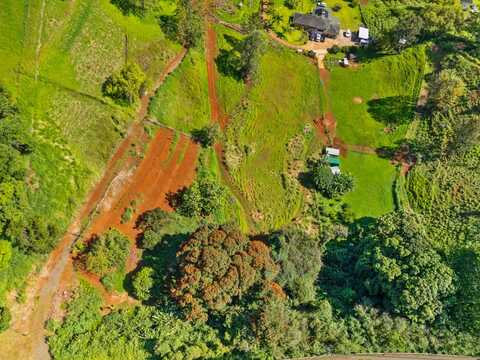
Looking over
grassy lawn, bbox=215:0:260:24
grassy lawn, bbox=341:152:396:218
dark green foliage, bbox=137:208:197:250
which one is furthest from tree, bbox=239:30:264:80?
dark green foliage, bbox=137:208:197:250

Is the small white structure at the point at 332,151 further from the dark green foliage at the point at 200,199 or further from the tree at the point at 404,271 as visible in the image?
the dark green foliage at the point at 200,199

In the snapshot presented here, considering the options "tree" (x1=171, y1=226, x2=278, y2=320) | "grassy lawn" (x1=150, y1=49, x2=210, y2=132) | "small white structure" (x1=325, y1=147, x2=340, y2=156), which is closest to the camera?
"tree" (x1=171, y1=226, x2=278, y2=320)

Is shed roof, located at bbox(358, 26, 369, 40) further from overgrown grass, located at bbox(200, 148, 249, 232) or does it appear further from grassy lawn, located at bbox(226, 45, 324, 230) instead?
overgrown grass, located at bbox(200, 148, 249, 232)

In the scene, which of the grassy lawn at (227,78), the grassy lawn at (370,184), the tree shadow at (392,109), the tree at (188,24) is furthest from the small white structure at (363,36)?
the tree at (188,24)

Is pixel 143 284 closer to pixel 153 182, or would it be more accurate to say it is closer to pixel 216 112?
pixel 153 182

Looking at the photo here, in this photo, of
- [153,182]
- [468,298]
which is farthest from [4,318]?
[468,298]

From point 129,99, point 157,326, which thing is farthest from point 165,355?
point 129,99

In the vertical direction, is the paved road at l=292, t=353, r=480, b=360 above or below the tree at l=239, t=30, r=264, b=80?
below

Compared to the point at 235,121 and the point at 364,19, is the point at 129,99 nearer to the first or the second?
the point at 235,121
